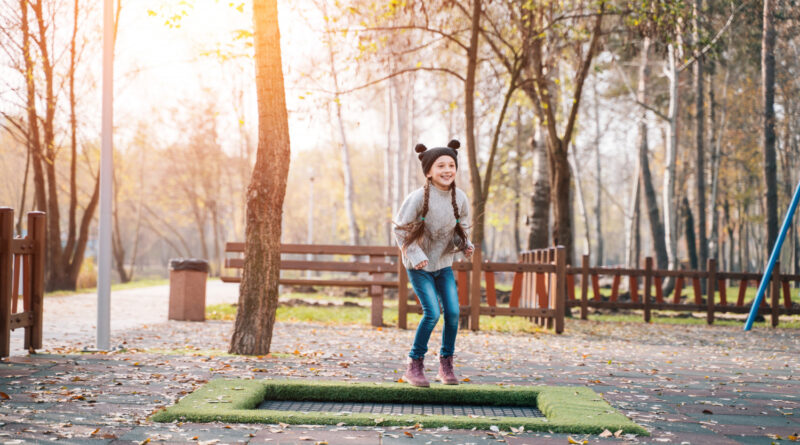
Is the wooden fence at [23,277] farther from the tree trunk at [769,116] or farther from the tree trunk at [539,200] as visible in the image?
the tree trunk at [769,116]

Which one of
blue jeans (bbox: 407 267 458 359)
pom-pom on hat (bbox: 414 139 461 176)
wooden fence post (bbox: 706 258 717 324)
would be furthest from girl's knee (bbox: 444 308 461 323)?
wooden fence post (bbox: 706 258 717 324)

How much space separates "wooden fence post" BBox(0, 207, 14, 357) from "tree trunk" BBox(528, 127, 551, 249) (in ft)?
38.6

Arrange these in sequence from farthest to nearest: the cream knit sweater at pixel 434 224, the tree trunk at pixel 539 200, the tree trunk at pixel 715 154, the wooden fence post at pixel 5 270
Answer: the tree trunk at pixel 715 154
the tree trunk at pixel 539 200
the wooden fence post at pixel 5 270
the cream knit sweater at pixel 434 224

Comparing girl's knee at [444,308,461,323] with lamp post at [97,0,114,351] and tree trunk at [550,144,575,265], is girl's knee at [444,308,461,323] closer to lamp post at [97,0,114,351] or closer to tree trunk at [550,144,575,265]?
lamp post at [97,0,114,351]

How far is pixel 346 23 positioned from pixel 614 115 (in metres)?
24.5

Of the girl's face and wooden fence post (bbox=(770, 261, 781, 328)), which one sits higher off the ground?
the girl's face

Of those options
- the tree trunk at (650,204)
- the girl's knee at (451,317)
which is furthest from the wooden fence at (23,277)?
the tree trunk at (650,204)

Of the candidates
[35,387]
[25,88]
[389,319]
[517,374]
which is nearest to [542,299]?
[389,319]

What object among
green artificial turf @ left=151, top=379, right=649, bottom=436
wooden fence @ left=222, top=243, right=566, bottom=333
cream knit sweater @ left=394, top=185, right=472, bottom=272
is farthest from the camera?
wooden fence @ left=222, top=243, right=566, bottom=333

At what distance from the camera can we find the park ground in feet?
14.4

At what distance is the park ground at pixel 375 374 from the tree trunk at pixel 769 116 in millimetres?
6183

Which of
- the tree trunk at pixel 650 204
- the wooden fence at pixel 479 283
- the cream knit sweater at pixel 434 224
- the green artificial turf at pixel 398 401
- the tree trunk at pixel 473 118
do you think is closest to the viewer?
the green artificial turf at pixel 398 401

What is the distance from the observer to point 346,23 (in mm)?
13477

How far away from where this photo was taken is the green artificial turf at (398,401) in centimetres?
464
